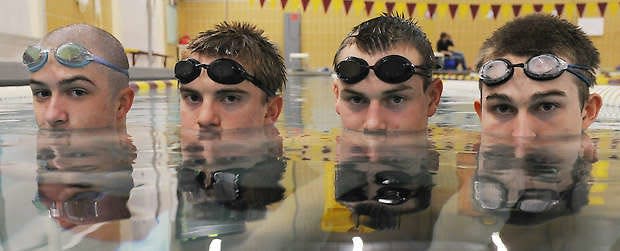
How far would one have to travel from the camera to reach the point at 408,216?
0.84m

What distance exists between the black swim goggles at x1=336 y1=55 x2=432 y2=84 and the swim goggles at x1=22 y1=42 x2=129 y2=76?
817 millimetres

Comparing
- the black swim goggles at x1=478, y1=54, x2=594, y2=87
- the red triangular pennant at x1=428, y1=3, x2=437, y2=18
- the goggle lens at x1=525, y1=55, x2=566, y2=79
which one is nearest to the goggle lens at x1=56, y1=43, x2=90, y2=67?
the black swim goggles at x1=478, y1=54, x2=594, y2=87

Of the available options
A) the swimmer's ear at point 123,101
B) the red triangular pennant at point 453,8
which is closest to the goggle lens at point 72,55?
the swimmer's ear at point 123,101

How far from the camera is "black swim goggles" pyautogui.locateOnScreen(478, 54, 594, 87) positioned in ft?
5.59

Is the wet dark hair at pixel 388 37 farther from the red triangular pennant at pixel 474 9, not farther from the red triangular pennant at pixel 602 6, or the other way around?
the red triangular pennant at pixel 602 6

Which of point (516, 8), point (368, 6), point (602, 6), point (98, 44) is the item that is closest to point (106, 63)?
point (98, 44)

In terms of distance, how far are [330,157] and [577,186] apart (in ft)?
1.84

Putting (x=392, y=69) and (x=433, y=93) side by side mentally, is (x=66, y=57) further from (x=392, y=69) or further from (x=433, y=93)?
(x=433, y=93)

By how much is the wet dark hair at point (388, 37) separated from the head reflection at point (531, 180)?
0.53 metres

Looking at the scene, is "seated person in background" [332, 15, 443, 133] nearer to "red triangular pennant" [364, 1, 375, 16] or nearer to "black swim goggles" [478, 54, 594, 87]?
"black swim goggles" [478, 54, 594, 87]

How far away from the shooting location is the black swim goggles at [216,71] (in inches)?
76.4

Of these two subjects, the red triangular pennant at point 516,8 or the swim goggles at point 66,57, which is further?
the red triangular pennant at point 516,8

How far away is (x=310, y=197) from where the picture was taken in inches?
37.6

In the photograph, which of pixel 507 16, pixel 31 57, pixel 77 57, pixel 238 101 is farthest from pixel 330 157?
pixel 507 16
